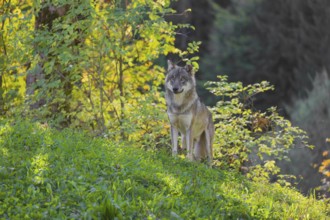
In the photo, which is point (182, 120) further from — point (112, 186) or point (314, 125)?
point (314, 125)

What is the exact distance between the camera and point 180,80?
483 inches

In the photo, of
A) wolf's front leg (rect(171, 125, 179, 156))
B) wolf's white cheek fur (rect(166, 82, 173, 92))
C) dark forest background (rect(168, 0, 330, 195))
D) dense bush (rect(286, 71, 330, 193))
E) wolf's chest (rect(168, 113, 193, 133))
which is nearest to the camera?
wolf's front leg (rect(171, 125, 179, 156))

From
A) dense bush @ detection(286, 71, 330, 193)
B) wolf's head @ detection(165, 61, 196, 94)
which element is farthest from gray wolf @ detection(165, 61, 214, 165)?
dense bush @ detection(286, 71, 330, 193)

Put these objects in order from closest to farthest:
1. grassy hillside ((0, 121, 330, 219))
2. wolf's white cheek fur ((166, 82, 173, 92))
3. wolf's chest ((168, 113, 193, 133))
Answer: grassy hillside ((0, 121, 330, 219)), wolf's chest ((168, 113, 193, 133)), wolf's white cheek fur ((166, 82, 173, 92))

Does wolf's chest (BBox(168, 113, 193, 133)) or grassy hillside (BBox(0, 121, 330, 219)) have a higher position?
wolf's chest (BBox(168, 113, 193, 133))

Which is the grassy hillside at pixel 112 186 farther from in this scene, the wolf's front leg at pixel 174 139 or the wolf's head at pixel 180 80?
the wolf's head at pixel 180 80

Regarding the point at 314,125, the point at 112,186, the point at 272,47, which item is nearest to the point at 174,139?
the point at 112,186

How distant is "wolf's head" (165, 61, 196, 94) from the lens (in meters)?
12.2

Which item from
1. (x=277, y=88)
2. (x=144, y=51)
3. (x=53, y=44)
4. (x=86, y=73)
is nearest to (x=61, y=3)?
(x=53, y=44)

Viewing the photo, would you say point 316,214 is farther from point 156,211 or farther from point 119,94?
point 119,94

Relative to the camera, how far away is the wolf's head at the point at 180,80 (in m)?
12.2

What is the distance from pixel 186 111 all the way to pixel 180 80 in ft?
1.89

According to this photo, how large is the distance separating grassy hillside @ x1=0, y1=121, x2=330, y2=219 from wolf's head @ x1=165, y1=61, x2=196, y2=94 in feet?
7.61

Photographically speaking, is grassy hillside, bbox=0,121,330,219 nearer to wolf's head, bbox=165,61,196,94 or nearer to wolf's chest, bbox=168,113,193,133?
wolf's chest, bbox=168,113,193,133
